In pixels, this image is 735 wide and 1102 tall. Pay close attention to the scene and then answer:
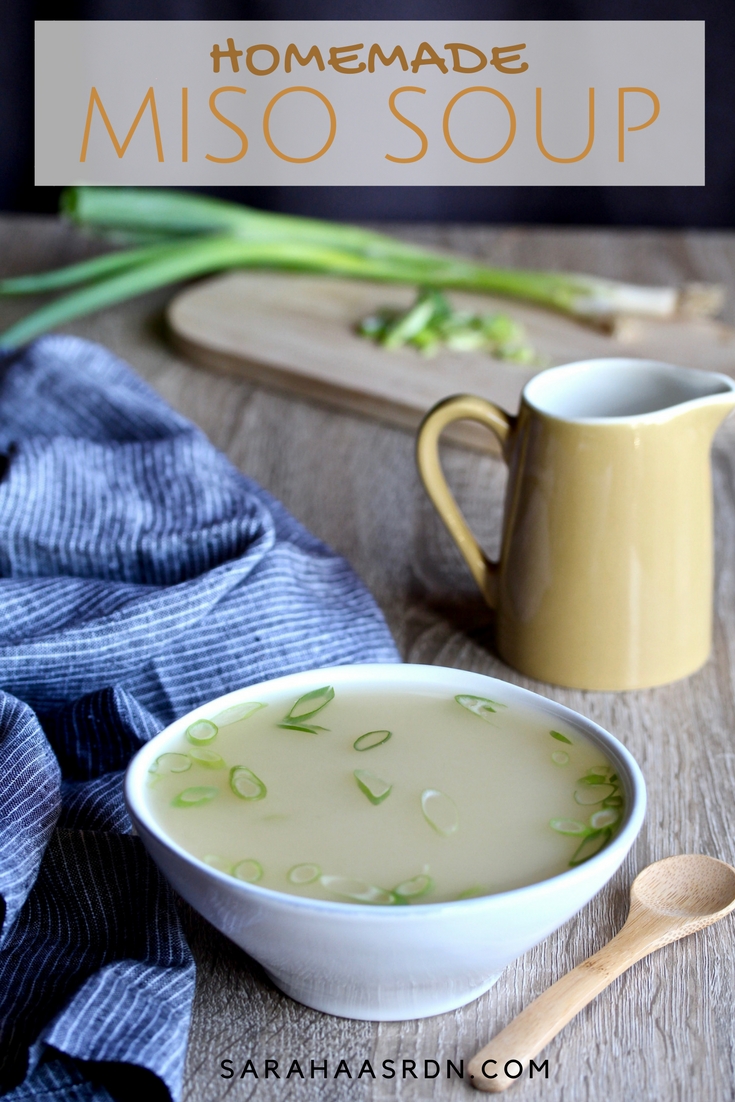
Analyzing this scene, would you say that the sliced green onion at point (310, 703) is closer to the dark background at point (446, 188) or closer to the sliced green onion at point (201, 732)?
the sliced green onion at point (201, 732)

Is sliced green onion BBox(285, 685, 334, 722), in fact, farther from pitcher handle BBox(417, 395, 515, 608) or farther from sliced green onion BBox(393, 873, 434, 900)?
pitcher handle BBox(417, 395, 515, 608)

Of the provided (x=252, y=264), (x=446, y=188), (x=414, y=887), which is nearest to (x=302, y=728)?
(x=414, y=887)

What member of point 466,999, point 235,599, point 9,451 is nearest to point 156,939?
point 466,999

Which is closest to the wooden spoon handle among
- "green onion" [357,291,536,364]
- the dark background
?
"green onion" [357,291,536,364]

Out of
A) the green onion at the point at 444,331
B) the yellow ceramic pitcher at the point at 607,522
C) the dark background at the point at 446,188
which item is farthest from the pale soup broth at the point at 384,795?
the dark background at the point at 446,188

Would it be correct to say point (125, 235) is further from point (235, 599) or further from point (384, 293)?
point (235, 599)

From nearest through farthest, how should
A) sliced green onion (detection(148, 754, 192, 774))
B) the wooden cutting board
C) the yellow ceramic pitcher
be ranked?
sliced green onion (detection(148, 754, 192, 774))
the yellow ceramic pitcher
the wooden cutting board
